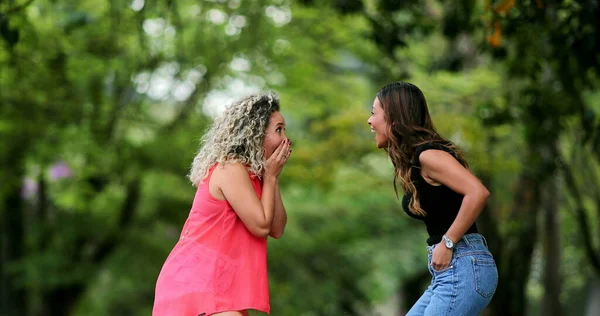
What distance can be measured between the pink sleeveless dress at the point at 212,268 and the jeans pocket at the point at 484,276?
93 cm

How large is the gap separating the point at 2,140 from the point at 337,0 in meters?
5.94

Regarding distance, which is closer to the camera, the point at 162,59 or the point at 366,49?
the point at 162,59

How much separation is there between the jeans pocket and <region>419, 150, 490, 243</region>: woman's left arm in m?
0.15

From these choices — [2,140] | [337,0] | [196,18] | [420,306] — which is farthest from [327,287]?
[420,306]

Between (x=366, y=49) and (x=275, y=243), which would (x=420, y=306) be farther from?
(x=275, y=243)

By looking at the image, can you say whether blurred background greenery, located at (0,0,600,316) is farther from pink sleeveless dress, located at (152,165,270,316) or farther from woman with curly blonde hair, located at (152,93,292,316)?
pink sleeveless dress, located at (152,165,270,316)

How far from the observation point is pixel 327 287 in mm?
17031

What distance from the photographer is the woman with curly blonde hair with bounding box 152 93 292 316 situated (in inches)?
162

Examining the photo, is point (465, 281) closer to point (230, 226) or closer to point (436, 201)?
point (436, 201)

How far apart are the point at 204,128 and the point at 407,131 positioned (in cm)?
872

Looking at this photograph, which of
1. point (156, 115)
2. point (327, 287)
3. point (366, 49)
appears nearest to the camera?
point (366, 49)

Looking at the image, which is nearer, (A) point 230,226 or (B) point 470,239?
(B) point 470,239

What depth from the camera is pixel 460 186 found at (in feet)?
12.4

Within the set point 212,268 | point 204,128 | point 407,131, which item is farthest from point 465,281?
point 204,128
